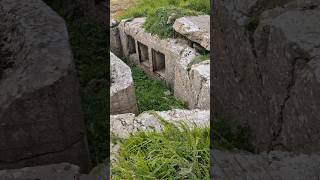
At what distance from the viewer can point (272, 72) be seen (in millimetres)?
3156

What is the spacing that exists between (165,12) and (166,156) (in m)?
6.94

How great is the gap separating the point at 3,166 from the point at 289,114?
180cm

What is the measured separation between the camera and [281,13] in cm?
333

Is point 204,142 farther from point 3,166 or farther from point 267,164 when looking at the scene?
point 3,166

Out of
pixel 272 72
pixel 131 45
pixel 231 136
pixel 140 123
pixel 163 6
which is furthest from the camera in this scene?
pixel 131 45

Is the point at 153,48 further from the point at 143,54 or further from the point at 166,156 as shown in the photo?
the point at 166,156

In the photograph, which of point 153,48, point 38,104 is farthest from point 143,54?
point 38,104

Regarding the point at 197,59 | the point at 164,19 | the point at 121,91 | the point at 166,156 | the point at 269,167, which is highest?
the point at 269,167

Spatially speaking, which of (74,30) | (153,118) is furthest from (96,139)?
(74,30)

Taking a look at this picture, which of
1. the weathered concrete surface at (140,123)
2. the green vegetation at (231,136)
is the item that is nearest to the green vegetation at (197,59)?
the weathered concrete surface at (140,123)

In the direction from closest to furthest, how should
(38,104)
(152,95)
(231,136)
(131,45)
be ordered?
1. (38,104)
2. (231,136)
3. (152,95)
4. (131,45)

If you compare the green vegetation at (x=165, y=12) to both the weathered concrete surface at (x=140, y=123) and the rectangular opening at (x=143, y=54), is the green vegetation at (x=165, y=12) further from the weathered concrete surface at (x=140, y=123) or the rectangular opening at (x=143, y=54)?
the weathered concrete surface at (x=140, y=123)

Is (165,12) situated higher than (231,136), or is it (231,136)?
(231,136)

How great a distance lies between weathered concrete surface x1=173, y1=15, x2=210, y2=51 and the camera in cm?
847
